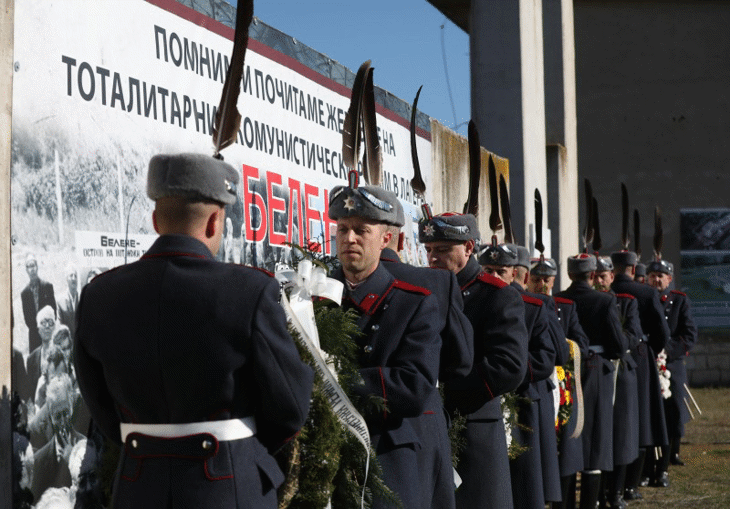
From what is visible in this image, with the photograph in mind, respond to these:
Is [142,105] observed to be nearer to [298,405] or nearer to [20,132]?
[20,132]

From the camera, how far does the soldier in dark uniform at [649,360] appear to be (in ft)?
35.2

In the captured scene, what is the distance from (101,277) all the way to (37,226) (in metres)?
0.67

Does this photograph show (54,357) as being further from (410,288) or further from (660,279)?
(660,279)

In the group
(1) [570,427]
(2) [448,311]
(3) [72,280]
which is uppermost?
(3) [72,280]

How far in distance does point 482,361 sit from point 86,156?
2.19 meters

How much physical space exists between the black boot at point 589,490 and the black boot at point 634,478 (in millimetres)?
1208

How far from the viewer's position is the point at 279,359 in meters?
3.12

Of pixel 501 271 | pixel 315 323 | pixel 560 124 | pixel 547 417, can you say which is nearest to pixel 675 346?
pixel 560 124

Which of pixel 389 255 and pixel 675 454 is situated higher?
→ pixel 389 255

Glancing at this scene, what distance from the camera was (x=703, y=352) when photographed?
69.5ft

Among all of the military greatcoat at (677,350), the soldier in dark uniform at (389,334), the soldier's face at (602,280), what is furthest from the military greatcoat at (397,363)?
the military greatcoat at (677,350)

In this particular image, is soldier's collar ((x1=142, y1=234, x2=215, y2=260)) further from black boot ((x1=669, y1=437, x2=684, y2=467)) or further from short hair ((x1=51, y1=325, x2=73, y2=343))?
black boot ((x1=669, y1=437, x2=684, y2=467))

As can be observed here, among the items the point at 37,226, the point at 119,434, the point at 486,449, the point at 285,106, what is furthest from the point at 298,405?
the point at 285,106

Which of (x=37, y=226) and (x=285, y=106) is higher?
(x=285, y=106)
